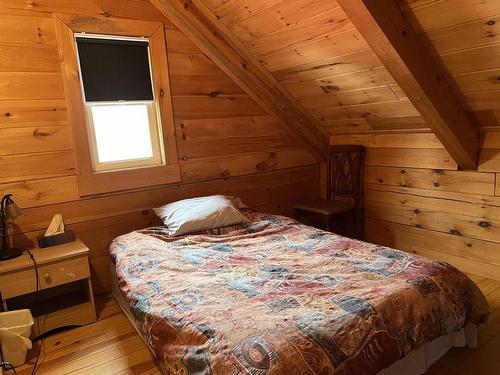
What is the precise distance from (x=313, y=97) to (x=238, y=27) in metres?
0.88

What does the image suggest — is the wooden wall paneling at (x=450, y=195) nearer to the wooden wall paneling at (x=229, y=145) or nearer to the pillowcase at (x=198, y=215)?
the wooden wall paneling at (x=229, y=145)

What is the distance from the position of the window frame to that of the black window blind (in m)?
0.05

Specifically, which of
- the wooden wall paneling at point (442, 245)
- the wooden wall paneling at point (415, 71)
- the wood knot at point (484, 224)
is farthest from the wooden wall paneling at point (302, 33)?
the wooden wall paneling at point (442, 245)

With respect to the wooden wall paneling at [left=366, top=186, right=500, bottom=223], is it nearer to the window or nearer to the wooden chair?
the wooden chair

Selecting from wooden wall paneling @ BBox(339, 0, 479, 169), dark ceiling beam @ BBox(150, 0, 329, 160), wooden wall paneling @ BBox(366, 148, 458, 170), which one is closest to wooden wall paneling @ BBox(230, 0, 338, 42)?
dark ceiling beam @ BBox(150, 0, 329, 160)

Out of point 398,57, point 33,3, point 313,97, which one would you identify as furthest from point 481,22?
point 33,3

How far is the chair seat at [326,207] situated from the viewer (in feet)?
10.2

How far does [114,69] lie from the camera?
8.77 ft

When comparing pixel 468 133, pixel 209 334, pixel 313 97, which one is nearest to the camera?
pixel 209 334

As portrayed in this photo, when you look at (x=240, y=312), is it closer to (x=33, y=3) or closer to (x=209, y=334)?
(x=209, y=334)

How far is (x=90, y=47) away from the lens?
8.39 feet

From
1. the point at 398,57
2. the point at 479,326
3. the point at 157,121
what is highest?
the point at 398,57

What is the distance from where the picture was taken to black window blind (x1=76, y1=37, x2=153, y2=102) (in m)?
2.57

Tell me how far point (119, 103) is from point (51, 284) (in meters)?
1.38
